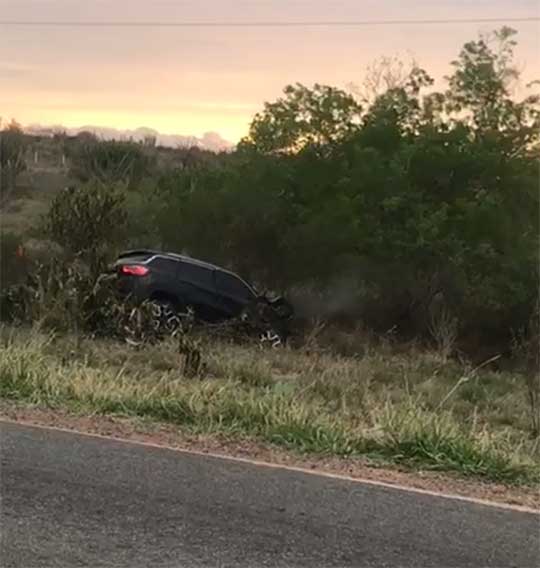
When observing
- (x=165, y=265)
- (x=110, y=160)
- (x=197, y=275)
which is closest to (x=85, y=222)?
(x=165, y=265)

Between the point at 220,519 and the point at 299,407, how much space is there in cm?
307

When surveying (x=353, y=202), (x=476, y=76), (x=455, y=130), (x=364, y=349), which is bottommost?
(x=364, y=349)

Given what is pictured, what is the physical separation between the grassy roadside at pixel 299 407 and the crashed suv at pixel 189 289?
5986 millimetres

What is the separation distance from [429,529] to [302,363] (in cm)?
1028

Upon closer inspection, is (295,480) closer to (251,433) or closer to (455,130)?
(251,433)

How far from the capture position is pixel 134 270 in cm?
2002

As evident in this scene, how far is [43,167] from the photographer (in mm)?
58781

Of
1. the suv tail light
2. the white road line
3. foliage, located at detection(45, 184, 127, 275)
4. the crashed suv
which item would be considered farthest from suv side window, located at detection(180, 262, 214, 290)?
the white road line

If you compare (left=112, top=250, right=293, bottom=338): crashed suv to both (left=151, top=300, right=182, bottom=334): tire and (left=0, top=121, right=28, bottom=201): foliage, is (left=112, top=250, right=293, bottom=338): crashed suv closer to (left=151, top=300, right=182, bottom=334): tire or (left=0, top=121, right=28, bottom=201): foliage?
(left=151, top=300, right=182, bottom=334): tire

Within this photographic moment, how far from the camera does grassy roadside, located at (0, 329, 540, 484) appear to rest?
23.3ft

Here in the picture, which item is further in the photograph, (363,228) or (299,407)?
(363,228)

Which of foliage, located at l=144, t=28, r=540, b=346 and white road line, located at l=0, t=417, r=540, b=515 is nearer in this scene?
white road line, located at l=0, t=417, r=540, b=515

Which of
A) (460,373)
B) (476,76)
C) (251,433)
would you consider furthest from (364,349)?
(251,433)

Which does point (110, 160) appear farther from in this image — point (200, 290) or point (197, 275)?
point (200, 290)
